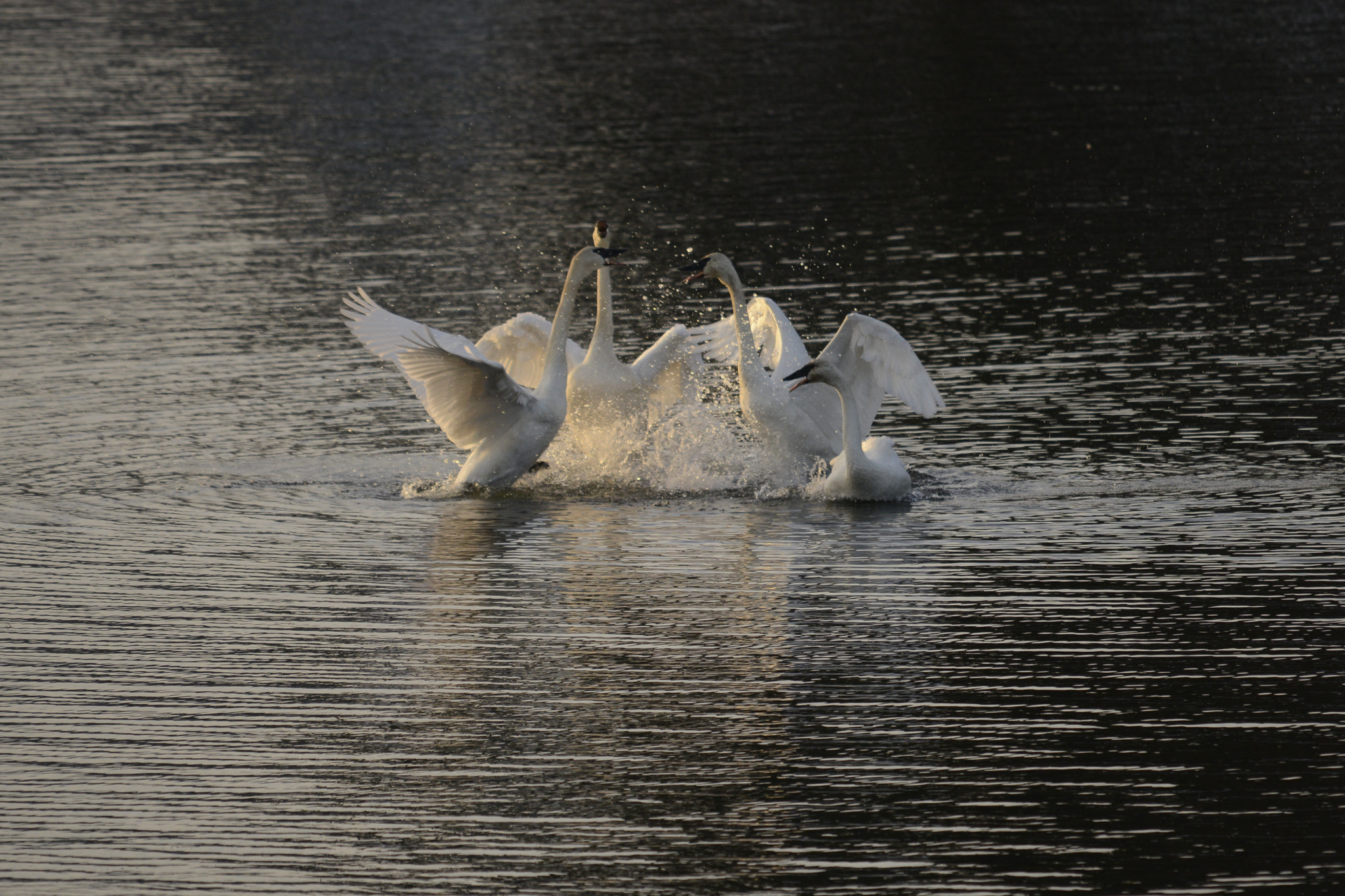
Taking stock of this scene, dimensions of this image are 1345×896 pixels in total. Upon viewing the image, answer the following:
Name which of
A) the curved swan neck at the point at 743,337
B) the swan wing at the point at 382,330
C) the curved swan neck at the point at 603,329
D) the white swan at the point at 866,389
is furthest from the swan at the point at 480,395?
the white swan at the point at 866,389

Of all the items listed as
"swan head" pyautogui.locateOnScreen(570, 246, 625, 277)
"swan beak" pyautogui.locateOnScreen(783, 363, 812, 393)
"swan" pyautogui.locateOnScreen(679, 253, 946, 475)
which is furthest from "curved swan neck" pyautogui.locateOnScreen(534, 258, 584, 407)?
→ "swan beak" pyautogui.locateOnScreen(783, 363, 812, 393)

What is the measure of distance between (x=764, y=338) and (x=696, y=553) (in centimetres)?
433

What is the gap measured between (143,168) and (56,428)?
616 inches

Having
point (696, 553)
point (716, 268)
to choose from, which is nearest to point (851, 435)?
point (696, 553)

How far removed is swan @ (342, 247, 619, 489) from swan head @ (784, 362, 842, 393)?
1.78 meters

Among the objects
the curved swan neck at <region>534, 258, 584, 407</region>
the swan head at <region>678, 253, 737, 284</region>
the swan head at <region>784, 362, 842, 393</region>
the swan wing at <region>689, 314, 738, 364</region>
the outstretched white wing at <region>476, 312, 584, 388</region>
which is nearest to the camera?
the swan head at <region>784, 362, 842, 393</region>

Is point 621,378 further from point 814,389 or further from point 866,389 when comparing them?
point 866,389

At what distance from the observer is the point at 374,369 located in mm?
18234

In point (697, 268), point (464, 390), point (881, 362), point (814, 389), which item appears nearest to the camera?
point (464, 390)

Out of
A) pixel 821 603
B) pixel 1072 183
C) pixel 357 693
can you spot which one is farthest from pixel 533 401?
pixel 1072 183

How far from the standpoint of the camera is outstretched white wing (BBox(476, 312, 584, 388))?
611 inches

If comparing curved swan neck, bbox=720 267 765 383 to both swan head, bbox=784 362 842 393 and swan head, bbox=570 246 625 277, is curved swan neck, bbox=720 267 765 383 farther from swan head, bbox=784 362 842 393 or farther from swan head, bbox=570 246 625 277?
swan head, bbox=570 246 625 277

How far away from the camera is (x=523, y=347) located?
15.8m

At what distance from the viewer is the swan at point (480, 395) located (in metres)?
13.8
